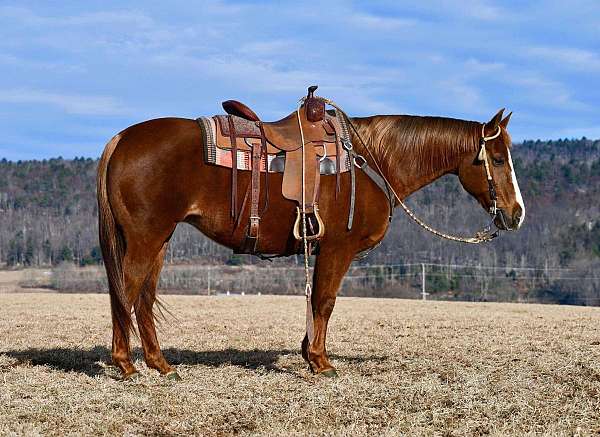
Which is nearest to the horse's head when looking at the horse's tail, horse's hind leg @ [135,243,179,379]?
horse's hind leg @ [135,243,179,379]

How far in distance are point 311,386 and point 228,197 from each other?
1.83 meters

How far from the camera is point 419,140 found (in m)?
7.47

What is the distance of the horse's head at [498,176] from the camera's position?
7359 mm

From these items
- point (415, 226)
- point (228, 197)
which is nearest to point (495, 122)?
point (228, 197)

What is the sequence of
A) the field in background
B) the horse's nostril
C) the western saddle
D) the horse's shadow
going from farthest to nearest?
the field in background, the horse's shadow, the horse's nostril, the western saddle

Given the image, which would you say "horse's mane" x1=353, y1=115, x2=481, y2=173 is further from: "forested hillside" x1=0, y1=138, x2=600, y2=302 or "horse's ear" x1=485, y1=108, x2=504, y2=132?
"forested hillside" x1=0, y1=138, x2=600, y2=302

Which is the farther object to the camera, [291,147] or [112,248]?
[291,147]

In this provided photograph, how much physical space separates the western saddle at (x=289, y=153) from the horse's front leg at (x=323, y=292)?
285 millimetres

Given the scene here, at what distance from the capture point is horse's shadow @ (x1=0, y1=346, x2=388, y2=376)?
25.2ft

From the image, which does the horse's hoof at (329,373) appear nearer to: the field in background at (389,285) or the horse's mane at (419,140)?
the horse's mane at (419,140)

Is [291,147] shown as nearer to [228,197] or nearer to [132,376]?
[228,197]

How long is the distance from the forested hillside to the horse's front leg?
208 ft

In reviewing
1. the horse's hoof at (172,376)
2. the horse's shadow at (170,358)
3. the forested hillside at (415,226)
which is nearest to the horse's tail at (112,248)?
the horse's hoof at (172,376)

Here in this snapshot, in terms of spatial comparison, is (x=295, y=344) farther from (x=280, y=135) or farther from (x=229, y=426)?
(x=229, y=426)
